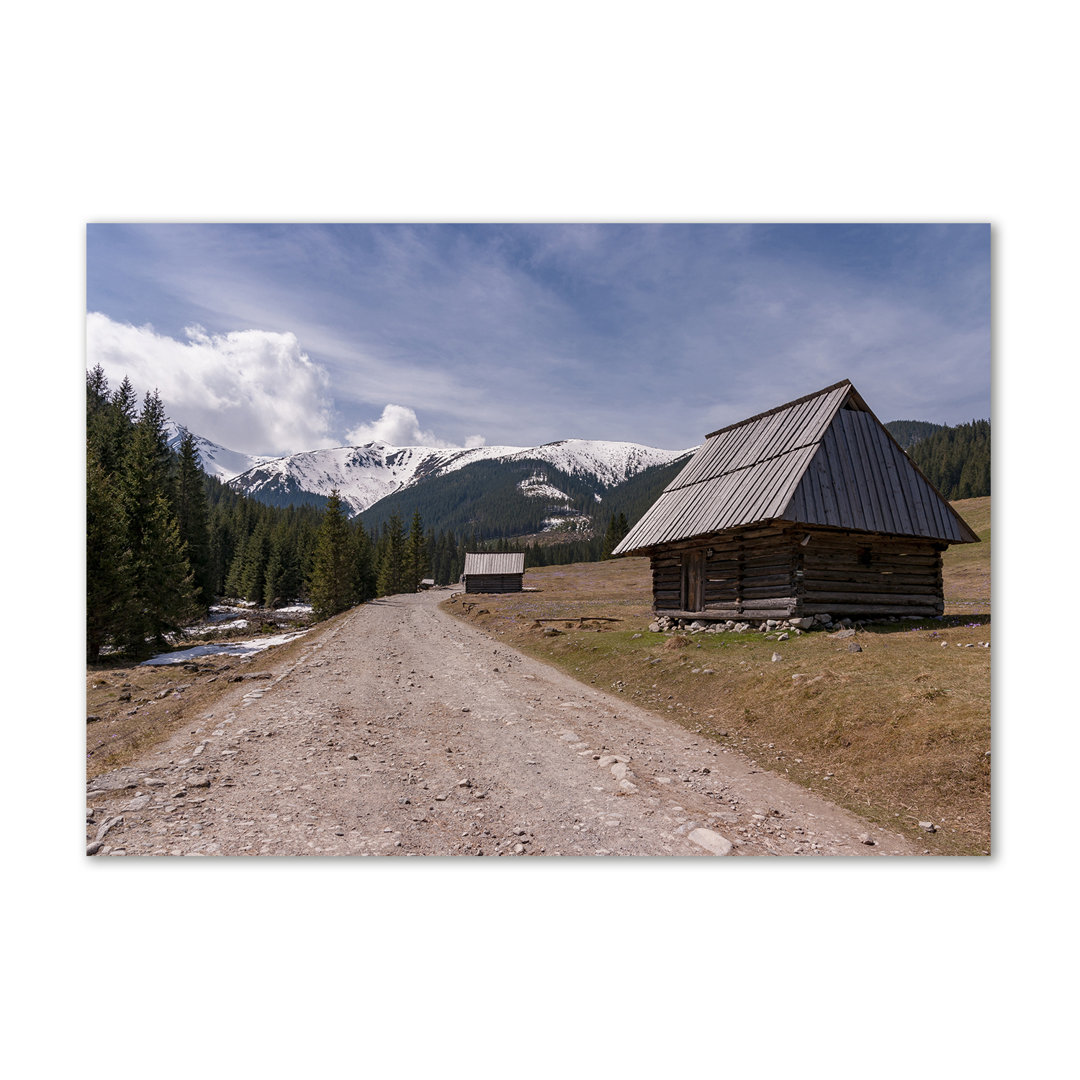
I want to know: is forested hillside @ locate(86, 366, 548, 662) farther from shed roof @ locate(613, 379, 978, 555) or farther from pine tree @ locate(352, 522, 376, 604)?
shed roof @ locate(613, 379, 978, 555)

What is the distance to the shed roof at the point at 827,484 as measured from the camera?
16000 mm

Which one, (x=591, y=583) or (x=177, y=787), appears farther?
(x=591, y=583)

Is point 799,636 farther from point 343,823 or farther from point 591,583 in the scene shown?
point 591,583

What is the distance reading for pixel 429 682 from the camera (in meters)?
14.4

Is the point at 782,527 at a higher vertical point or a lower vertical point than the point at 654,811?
higher

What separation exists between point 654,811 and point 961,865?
11.8ft

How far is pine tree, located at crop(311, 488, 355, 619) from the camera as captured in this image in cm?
5172

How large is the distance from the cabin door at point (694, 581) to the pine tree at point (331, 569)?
129 feet

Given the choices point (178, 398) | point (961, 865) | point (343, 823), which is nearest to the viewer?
point (343, 823)

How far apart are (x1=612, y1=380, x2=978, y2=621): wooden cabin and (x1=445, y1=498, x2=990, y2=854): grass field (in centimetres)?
119

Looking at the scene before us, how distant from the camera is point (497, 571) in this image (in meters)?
75.9

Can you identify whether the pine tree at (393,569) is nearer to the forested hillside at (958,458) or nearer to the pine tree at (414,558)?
the pine tree at (414,558)

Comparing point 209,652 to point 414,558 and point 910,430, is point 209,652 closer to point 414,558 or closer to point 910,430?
point 910,430

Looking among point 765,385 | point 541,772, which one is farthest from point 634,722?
point 765,385
